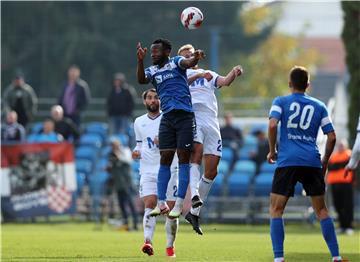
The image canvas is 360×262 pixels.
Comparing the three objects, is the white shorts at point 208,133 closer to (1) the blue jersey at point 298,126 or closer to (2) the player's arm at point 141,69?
(2) the player's arm at point 141,69

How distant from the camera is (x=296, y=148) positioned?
14.1 m

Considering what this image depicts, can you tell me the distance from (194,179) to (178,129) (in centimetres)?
90

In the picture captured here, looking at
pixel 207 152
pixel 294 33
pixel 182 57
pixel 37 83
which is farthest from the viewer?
pixel 294 33

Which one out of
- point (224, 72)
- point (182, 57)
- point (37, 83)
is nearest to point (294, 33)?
point (224, 72)

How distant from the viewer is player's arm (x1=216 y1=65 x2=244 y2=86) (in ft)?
52.3

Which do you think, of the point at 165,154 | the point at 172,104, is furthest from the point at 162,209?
the point at 172,104

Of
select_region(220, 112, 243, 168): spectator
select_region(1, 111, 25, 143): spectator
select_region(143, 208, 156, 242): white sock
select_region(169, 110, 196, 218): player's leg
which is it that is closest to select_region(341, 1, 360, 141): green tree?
select_region(220, 112, 243, 168): spectator

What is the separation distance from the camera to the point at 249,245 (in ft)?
A: 66.8

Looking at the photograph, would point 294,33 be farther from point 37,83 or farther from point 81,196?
point 81,196

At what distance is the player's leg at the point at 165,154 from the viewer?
1587cm

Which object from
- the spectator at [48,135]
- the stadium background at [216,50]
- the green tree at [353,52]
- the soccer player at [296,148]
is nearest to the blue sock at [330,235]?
the soccer player at [296,148]

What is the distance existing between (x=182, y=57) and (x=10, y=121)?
51.1ft

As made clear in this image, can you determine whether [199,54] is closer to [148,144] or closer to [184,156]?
[184,156]

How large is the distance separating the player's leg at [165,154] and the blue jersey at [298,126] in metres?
2.19
